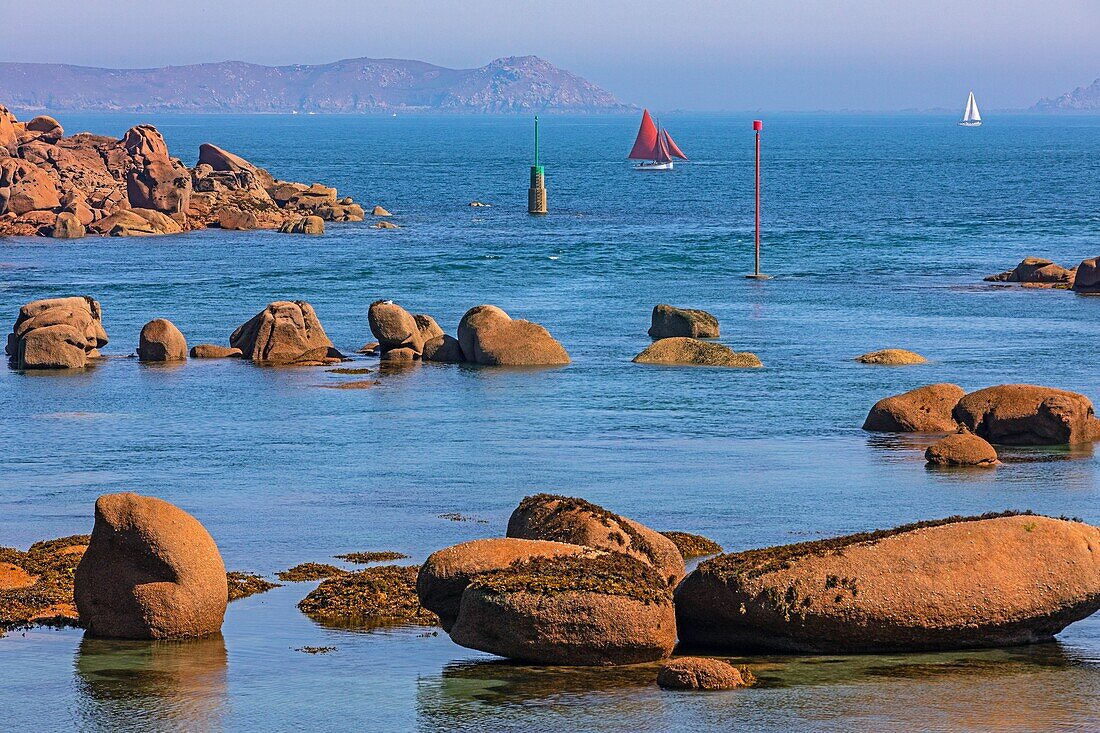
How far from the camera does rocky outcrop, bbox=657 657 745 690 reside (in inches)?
746

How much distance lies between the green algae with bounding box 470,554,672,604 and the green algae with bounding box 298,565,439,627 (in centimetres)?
270

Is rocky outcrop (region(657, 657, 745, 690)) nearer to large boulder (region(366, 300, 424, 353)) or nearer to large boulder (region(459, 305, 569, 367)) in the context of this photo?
large boulder (region(459, 305, 569, 367))

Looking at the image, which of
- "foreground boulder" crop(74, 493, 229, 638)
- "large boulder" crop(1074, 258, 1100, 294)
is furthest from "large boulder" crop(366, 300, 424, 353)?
"large boulder" crop(1074, 258, 1100, 294)

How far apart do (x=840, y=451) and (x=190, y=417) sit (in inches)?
680

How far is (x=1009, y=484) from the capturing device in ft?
112

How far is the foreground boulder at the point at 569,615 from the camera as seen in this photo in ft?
64.8

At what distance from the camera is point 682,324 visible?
59312 mm

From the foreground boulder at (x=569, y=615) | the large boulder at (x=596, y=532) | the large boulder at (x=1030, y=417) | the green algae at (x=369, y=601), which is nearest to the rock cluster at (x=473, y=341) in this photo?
the large boulder at (x=1030, y=417)

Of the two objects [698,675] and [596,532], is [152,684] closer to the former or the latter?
[596,532]

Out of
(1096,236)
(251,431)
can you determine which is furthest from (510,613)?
(1096,236)

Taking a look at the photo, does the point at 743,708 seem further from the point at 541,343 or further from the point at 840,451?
the point at 541,343

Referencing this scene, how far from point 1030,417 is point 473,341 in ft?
66.3

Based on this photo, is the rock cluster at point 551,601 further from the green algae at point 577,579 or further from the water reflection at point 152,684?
the water reflection at point 152,684

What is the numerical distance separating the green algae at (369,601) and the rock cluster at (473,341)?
28.1 metres
